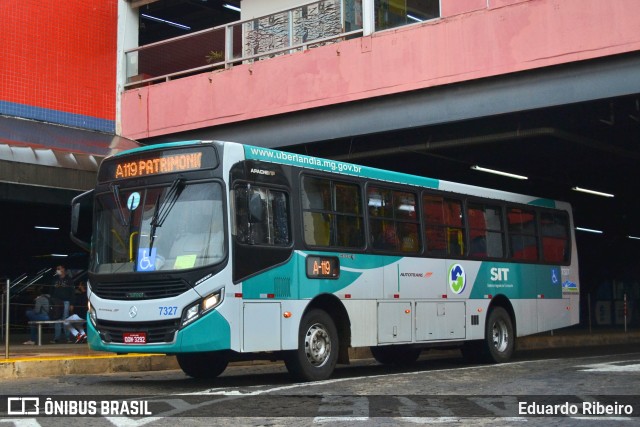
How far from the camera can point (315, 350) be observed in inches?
520

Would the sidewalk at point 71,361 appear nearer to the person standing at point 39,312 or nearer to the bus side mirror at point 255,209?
the person standing at point 39,312

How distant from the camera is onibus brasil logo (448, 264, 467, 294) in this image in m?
16.2

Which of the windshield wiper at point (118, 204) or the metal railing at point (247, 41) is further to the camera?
the metal railing at point (247, 41)

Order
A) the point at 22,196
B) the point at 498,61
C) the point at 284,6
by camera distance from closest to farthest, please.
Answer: the point at 498,61
the point at 22,196
the point at 284,6

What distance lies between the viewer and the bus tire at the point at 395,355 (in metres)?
17.0

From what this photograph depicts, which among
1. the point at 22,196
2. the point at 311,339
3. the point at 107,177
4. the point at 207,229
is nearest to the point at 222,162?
the point at 207,229

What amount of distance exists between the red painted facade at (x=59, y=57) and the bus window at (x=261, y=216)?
10177 mm

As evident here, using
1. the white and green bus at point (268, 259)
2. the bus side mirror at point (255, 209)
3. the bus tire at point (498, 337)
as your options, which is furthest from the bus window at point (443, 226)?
the bus side mirror at point (255, 209)

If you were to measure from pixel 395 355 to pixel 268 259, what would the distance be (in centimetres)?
575

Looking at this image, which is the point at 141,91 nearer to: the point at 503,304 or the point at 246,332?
the point at 503,304

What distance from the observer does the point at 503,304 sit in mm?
17891

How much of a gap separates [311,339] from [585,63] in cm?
728

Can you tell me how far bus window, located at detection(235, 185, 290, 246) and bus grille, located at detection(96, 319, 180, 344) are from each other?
1425mm

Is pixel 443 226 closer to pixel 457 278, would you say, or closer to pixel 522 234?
pixel 457 278
